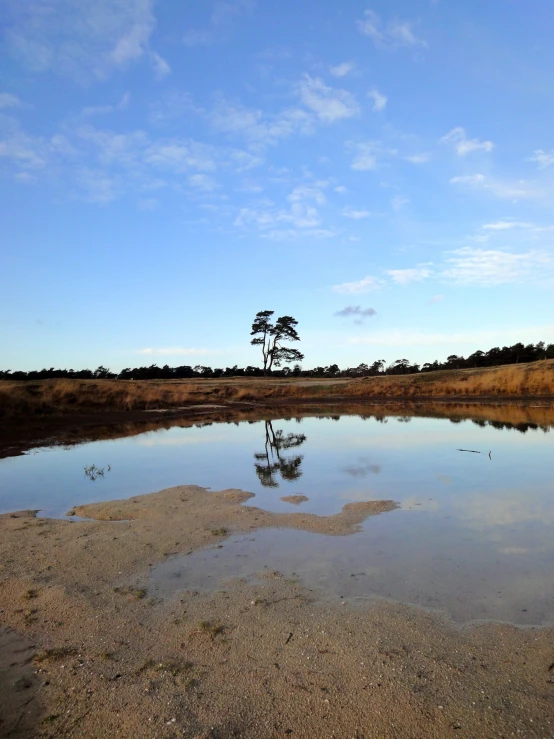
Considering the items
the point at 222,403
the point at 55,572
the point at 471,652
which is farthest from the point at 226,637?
the point at 222,403

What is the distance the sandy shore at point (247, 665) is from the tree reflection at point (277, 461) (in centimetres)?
540

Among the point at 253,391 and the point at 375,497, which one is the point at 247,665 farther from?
the point at 253,391

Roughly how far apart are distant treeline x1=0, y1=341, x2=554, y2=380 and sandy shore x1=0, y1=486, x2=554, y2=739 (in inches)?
1802

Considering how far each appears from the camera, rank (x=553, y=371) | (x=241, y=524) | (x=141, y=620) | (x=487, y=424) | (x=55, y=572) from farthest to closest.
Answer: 1. (x=553, y=371)
2. (x=487, y=424)
3. (x=241, y=524)
4. (x=55, y=572)
5. (x=141, y=620)

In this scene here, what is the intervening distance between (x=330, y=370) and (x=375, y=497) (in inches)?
2646

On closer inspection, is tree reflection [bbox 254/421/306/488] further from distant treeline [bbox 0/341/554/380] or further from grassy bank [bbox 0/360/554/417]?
distant treeline [bbox 0/341/554/380]

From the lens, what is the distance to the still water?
17.1 ft

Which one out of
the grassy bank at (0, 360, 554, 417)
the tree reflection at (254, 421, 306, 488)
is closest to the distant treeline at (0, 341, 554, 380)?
the grassy bank at (0, 360, 554, 417)

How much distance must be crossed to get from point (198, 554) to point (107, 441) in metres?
12.6

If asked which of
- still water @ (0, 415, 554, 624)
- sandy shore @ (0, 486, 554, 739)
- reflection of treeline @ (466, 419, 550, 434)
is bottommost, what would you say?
sandy shore @ (0, 486, 554, 739)

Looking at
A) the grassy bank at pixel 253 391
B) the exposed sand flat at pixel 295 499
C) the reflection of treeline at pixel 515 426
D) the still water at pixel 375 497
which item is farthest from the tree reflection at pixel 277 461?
the grassy bank at pixel 253 391

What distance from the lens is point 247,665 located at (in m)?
3.76

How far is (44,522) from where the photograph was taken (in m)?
7.55

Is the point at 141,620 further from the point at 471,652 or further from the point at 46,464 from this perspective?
the point at 46,464
